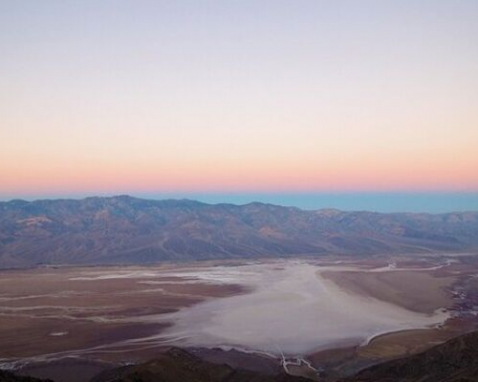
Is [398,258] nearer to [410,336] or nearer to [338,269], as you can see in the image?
[338,269]

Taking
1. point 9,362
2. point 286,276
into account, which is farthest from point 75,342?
point 286,276

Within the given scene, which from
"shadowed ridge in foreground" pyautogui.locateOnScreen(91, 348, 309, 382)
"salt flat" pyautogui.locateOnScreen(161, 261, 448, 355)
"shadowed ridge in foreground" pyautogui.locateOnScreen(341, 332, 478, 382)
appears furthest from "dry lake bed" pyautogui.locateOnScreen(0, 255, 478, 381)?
"shadowed ridge in foreground" pyautogui.locateOnScreen(341, 332, 478, 382)

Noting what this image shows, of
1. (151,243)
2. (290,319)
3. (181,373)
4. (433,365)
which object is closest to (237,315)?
(290,319)

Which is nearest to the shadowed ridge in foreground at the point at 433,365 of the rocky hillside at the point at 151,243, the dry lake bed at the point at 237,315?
the dry lake bed at the point at 237,315

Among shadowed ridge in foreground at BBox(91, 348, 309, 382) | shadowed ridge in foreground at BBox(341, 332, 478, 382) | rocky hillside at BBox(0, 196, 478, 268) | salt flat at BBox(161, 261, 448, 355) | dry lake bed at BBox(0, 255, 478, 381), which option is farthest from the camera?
rocky hillside at BBox(0, 196, 478, 268)

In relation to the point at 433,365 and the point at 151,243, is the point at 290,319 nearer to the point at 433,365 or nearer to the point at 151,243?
the point at 433,365

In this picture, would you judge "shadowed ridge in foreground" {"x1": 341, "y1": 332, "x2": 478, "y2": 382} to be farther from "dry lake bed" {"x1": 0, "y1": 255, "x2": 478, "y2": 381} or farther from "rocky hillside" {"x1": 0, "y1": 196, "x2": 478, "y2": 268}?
"rocky hillside" {"x1": 0, "y1": 196, "x2": 478, "y2": 268}

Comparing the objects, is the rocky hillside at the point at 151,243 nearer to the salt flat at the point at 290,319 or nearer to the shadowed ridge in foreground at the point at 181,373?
the salt flat at the point at 290,319
